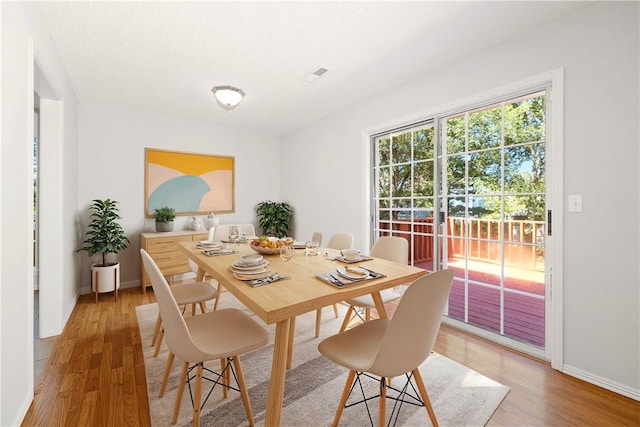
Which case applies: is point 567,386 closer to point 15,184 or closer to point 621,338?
point 621,338

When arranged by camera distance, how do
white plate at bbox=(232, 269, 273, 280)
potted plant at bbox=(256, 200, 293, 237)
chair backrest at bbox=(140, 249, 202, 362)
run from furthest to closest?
potted plant at bbox=(256, 200, 293, 237), white plate at bbox=(232, 269, 273, 280), chair backrest at bbox=(140, 249, 202, 362)

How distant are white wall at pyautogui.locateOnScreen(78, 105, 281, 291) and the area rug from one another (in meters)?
2.40

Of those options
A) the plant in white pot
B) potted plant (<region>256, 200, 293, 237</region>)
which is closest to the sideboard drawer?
the plant in white pot

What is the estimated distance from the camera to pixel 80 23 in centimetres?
214

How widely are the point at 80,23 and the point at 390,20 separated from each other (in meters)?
2.28

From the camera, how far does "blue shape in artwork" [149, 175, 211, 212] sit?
4.29 metres

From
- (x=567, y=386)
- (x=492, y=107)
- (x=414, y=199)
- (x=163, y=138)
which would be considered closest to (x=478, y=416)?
(x=567, y=386)

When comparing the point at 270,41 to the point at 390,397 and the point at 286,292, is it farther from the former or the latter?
the point at 390,397

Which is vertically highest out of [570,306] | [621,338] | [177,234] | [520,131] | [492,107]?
[492,107]

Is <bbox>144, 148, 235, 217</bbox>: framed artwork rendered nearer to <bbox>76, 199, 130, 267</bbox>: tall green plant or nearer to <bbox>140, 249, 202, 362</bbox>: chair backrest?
<bbox>76, 199, 130, 267</bbox>: tall green plant

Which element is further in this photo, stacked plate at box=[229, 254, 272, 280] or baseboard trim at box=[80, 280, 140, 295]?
baseboard trim at box=[80, 280, 140, 295]

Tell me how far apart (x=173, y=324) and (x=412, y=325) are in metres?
1.05

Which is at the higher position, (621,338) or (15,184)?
(15,184)

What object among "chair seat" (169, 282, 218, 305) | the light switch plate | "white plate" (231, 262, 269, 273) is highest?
the light switch plate
